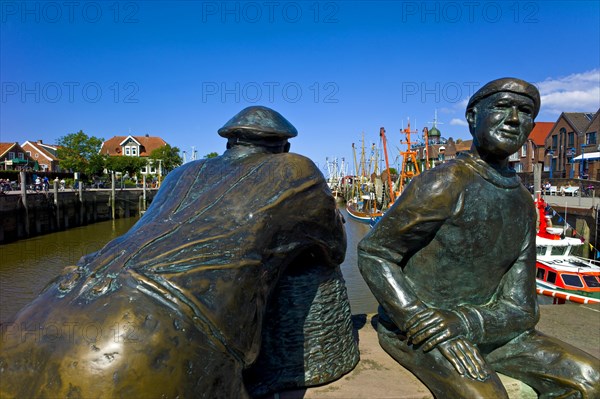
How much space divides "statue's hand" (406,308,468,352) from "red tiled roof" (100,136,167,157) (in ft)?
215

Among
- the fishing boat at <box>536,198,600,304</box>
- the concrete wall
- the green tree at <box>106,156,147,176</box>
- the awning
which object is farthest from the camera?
the green tree at <box>106,156,147,176</box>

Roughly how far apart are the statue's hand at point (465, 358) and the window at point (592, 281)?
13.0 metres

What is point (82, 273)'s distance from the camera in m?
1.67

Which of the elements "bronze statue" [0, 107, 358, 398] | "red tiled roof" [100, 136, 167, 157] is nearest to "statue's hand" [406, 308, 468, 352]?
"bronze statue" [0, 107, 358, 398]

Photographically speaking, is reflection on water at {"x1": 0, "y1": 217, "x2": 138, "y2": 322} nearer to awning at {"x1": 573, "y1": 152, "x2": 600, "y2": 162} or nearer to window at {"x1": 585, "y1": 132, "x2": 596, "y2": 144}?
awning at {"x1": 573, "y1": 152, "x2": 600, "y2": 162}

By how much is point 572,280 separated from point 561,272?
1.16 ft

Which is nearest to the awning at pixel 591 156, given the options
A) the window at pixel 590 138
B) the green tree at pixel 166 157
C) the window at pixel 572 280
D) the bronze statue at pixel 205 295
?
the window at pixel 590 138

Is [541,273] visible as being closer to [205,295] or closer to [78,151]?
[205,295]

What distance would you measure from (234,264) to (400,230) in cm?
127

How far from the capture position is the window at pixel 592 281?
13.0 m

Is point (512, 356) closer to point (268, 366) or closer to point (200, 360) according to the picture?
point (268, 366)

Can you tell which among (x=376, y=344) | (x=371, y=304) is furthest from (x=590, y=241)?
(x=376, y=344)

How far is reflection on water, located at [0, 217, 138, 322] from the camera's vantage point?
13617mm

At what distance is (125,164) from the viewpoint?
49.8m
